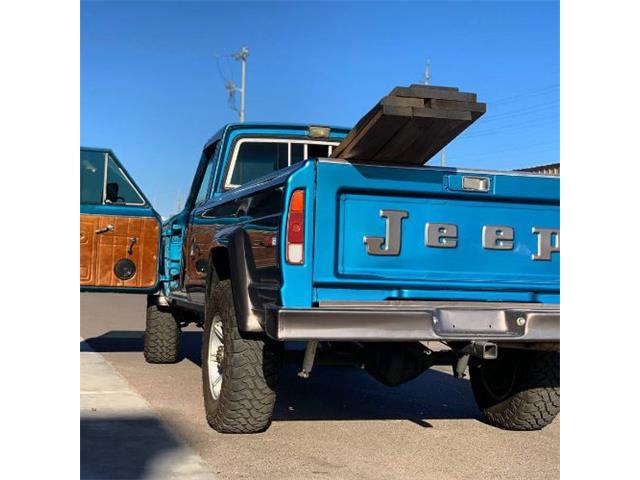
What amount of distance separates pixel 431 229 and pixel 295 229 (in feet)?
2.77

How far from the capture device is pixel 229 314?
192 inches

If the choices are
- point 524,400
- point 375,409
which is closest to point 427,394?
point 375,409

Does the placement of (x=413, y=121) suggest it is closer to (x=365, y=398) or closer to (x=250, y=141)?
(x=250, y=141)

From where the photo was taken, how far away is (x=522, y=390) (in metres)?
5.51

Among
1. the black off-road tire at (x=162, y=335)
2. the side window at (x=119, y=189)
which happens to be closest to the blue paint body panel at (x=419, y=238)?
the side window at (x=119, y=189)

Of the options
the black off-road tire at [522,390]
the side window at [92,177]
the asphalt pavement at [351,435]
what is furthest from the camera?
the side window at [92,177]

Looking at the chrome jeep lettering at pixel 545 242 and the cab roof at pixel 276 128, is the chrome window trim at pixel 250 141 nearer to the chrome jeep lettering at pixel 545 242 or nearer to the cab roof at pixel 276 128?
the cab roof at pixel 276 128

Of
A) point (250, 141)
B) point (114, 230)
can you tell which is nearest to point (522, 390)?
point (250, 141)

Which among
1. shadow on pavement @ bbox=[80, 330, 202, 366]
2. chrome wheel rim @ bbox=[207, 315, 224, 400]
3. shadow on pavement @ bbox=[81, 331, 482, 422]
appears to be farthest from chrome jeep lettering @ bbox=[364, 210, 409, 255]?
shadow on pavement @ bbox=[80, 330, 202, 366]

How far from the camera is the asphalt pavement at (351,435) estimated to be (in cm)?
447

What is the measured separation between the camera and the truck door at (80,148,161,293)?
24.5 feet
